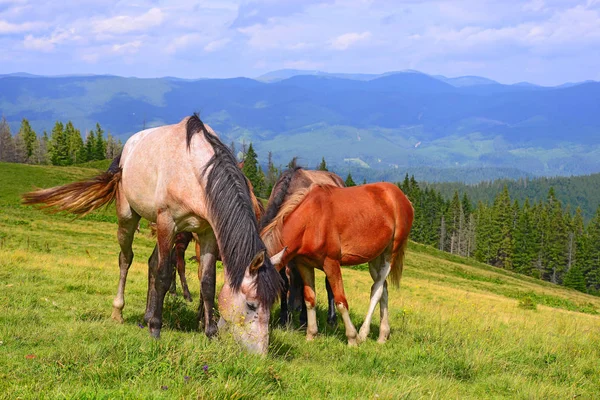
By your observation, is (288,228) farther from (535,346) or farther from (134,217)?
(535,346)

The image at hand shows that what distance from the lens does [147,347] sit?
Result: 5.26m

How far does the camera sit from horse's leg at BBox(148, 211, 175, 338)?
699 cm

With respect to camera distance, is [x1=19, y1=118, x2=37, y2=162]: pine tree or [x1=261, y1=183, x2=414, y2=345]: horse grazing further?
[x1=19, y1=118, x2=37, y2=162]: pine tree

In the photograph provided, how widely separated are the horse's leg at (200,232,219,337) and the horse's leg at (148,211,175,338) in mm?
480

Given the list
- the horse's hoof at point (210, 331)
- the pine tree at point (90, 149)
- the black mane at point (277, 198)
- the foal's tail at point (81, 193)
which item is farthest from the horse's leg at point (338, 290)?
the pine tree at point (90, 149)

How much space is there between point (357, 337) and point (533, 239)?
10438cm

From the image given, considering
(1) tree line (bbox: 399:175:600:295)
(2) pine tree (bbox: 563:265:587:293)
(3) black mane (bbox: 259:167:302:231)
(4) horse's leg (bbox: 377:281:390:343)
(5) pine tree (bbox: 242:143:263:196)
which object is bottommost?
(2) pine tree (bbox: 563:265:587:293)

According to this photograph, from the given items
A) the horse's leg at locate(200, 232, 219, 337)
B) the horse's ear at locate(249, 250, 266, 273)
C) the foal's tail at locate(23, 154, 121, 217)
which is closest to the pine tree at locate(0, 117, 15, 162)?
the foal's tail at locate(23, 154, 121, 217)

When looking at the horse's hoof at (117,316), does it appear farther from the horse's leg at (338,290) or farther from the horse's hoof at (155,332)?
the horse's leg at (338,290)

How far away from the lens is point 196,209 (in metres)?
6.80

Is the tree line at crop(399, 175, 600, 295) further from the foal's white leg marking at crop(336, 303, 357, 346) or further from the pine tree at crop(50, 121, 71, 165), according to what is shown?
the foal's white leg marking at crop(336, 303, 357, 346)

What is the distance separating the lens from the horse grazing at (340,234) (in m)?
7.97

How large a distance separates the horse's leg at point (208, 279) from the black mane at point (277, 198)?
942mm

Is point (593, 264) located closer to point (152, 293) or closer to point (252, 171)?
point (252, 171)
